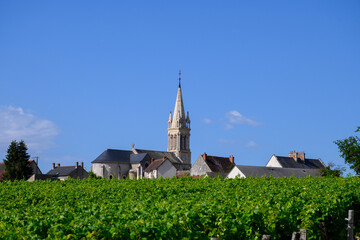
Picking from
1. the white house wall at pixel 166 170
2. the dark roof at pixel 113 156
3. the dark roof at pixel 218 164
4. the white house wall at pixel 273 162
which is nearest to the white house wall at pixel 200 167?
the dark roof at pixel 218 164

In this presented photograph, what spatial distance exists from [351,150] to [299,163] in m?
36.5

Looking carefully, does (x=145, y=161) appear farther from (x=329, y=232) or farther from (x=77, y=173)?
(x=329, y=232)

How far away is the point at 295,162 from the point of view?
92250 millimetres

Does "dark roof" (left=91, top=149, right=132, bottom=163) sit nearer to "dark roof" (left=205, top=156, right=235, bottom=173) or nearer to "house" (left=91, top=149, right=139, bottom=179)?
"house" (left=91, top=149, right=139, bottom=179)

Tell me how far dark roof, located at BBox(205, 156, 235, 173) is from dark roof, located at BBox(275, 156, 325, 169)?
10622mm

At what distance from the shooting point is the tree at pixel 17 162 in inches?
3029

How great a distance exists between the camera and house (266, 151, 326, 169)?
8862cm

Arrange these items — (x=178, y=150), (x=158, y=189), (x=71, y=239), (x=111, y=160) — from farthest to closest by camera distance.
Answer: (x=178, y=150)
(x=111, y=160)
(x=158, y=189)
(x=71, y=239)

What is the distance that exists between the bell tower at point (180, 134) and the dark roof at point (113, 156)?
20.6 metres

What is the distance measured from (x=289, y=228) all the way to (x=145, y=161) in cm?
11240

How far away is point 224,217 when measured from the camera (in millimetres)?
9000

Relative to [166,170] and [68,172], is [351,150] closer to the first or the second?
[166,170]

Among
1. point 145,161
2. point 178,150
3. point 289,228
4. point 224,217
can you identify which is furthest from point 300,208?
point 178,150

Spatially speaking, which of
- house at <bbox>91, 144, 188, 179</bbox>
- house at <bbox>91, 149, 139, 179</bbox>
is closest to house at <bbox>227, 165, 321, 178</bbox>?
house at <bbox>91, 144, 188, 179</bbox>
